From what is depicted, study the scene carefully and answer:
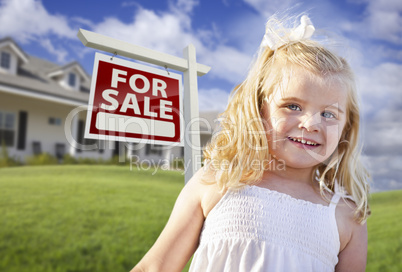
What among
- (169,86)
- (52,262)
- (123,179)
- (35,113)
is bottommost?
(52,262)

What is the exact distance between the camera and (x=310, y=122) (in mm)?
968

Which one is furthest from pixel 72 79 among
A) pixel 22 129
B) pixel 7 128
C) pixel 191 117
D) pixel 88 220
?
pixel 191 117

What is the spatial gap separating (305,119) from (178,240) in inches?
20.2

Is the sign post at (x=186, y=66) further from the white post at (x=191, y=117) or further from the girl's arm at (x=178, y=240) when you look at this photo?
the girl's arm at (x=178, y=240)

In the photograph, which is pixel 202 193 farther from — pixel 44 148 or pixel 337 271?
pixel 44 148

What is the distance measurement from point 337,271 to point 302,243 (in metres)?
0.17

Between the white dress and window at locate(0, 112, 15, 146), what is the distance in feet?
34.9

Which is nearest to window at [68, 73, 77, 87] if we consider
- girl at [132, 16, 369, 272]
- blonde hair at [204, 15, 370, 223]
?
blonde hair at [204, 15, 370, 223]

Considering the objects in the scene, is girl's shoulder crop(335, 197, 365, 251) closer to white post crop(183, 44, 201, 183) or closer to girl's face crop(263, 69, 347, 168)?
girl's face crop(263, 69, 347, 168)

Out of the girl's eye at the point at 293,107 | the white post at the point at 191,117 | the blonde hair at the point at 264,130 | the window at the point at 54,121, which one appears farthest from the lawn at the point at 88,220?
the girl's eye at the point at 293,107

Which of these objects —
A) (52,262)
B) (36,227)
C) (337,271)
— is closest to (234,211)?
(337,271)

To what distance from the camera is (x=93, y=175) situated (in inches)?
352

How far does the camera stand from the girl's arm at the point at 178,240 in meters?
0.98

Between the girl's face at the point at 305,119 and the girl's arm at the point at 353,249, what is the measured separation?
0.23 metres
